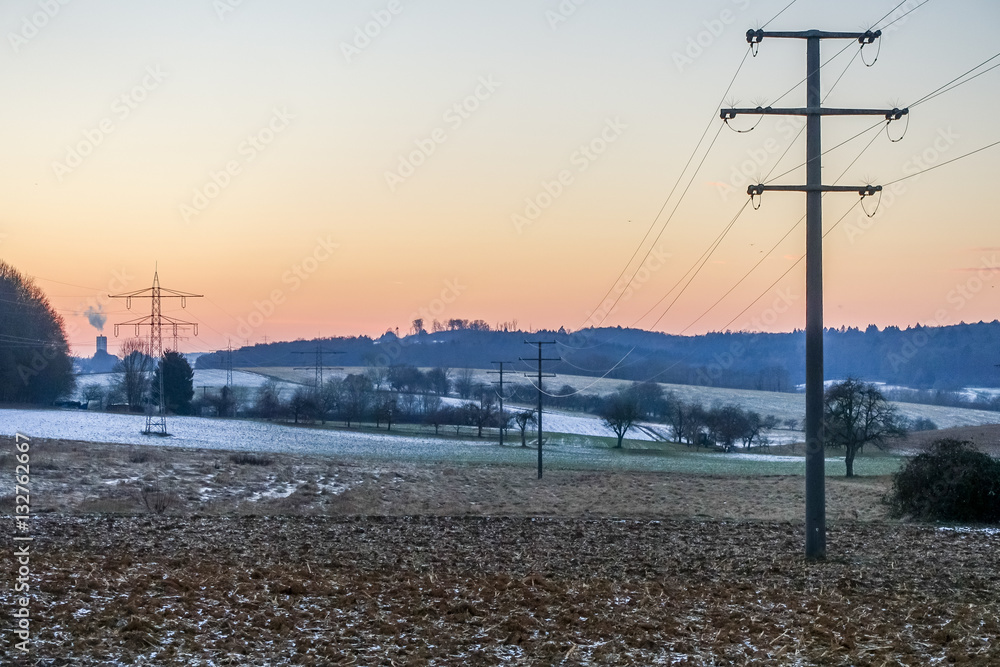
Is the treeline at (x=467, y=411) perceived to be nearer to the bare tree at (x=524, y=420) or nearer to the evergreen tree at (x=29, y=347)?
the bare tree at (x=524, y=420)

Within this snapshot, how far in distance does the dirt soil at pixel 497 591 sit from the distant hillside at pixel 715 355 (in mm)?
117479

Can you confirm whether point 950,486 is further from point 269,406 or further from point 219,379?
point 219,379

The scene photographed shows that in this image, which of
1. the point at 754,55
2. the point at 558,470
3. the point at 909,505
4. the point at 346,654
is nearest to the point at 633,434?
the point at 558,470

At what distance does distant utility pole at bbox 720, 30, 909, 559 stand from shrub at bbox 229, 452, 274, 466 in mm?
36649

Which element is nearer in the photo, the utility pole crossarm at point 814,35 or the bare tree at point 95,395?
the utility pole crossarm at point 814,35

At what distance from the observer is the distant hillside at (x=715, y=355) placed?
145875 millimetres

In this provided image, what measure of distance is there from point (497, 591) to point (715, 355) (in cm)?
15634

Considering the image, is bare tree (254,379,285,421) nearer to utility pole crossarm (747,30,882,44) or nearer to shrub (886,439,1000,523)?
shrub (886,439,1000,523)

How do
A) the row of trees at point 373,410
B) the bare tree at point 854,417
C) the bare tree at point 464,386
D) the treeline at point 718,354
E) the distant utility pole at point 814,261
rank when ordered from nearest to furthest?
the distant utility pole at point 814,261 < the bare tree at point 854,417 < the row of trees at point 373,410 < the bare tree at point 464,386 < the treeline at point 718,354

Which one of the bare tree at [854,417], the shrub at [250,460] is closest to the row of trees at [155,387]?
the shrub at [250,460]

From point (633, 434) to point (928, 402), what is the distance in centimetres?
6461

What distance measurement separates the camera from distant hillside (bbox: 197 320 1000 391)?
146 metres

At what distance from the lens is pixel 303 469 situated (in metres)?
45.0

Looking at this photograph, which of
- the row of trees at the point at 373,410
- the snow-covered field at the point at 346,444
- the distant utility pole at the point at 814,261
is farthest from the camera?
the row of trees at the point at 373,410
